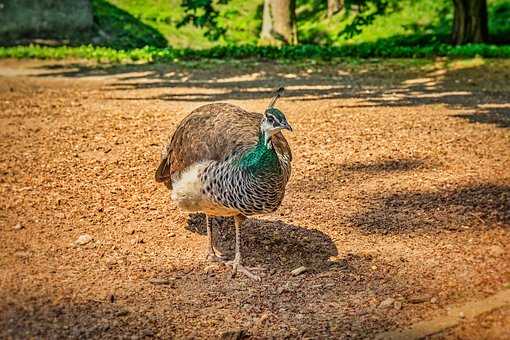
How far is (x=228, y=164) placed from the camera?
4.83 metres

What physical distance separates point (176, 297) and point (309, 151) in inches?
144

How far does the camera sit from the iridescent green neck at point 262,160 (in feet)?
15.0

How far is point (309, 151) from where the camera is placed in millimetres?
8211

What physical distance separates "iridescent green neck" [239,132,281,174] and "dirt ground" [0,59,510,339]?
0.83 metres

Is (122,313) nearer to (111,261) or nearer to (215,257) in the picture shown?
(111,261)

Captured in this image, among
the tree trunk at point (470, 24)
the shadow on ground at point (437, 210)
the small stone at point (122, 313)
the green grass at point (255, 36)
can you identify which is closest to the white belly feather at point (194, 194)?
the small stone at point (122, 313)

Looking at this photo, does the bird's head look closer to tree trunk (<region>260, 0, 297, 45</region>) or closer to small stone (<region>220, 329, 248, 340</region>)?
small stone (<region>220, 329, 248, 340</region>)

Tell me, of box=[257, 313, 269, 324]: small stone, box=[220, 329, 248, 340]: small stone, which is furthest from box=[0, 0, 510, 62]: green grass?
box=[220, 329, 248, 340]: small stone

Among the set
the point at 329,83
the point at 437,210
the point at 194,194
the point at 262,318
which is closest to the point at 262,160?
the point at 194,194

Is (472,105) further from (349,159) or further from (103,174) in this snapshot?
(103,174)

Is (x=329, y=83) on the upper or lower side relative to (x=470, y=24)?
lower

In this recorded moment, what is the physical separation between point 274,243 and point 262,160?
1.42 metres

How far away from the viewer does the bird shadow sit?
5488 millimetres

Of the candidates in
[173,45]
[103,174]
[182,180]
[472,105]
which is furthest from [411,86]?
[173,45]
